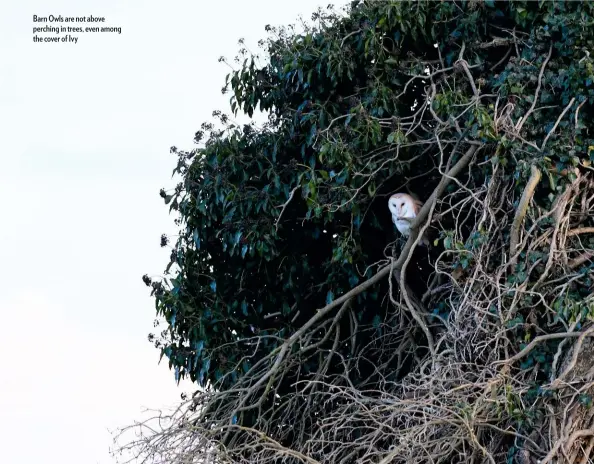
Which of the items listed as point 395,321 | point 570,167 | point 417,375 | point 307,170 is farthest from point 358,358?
point 570,167

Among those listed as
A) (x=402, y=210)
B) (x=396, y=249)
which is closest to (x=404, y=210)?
(x=402, y=210)

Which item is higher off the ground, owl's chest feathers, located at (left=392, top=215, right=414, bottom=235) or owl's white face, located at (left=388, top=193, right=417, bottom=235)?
owl's white face, located at (left=388, top=193, right=417, bottom=235)

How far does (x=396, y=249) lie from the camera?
6.81 m

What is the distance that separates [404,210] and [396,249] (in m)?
0.38

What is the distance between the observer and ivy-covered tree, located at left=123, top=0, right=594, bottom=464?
584cm

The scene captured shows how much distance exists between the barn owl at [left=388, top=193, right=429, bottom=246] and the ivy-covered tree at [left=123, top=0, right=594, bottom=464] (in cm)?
10

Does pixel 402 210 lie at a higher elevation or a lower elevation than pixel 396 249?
higher

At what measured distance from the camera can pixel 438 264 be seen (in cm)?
641

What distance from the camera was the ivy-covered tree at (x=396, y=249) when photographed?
584 centimetres

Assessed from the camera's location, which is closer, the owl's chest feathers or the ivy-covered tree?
the ivy-covered tree

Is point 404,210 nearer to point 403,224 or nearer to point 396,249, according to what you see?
point 403,224

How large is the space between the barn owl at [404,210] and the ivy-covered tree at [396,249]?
3.8 inches

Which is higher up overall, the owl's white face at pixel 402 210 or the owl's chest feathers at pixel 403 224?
the owl's white face at pixel 402 210

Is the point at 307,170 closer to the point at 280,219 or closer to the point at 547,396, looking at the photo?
the point at 280,219
